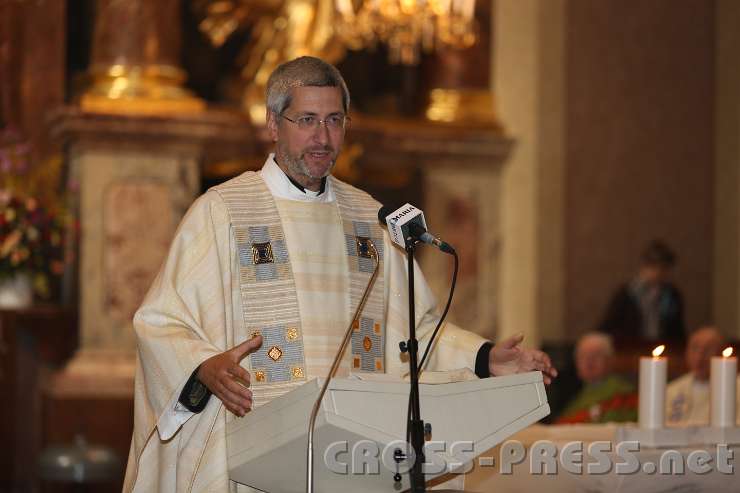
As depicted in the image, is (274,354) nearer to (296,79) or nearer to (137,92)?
(296,79)

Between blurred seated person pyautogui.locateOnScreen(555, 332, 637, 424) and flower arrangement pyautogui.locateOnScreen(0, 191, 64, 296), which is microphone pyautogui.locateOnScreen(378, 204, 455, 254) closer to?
blurred seated person pyautogui.locateOnScreen(555, 332, 637, 424)

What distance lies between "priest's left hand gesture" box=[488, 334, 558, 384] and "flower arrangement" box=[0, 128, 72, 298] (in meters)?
4.88

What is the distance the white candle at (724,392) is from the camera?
4.63m

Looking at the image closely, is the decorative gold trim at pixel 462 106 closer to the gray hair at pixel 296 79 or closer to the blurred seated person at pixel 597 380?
the blurred seated person at pixel 597 380

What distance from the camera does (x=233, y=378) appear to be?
349cm

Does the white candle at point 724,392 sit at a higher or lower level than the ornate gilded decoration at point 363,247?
lower

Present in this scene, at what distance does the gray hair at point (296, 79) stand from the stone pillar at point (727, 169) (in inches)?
336

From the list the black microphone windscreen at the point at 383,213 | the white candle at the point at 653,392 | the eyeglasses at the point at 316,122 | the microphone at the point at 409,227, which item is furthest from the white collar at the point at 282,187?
the white candle at the point at 653,392

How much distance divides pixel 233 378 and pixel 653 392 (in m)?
1.66

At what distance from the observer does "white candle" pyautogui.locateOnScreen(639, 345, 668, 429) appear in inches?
177

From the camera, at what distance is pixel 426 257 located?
9.52 metres

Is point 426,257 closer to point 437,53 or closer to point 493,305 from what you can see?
point 493,305

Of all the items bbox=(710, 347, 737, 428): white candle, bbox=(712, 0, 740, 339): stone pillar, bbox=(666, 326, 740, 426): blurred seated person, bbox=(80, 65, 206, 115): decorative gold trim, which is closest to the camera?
bbox=(710, 347, 737, 428): white candle

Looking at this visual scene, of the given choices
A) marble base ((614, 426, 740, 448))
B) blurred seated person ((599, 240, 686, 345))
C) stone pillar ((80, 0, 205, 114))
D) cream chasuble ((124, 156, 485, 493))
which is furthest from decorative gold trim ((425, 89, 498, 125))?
cream chasuble ((124, 156, 485, 493))
